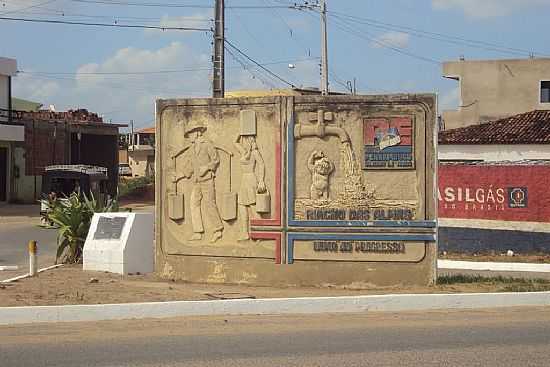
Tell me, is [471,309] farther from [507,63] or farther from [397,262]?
[507,63]

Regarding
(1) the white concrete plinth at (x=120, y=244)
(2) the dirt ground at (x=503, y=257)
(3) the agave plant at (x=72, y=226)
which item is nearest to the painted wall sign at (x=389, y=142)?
(1) the white concrete plinth at (x=120, y=244)

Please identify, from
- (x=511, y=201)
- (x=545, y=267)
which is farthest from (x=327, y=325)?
(x=511, y=201)

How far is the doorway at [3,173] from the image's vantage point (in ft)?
140

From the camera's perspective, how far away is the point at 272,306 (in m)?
11.8

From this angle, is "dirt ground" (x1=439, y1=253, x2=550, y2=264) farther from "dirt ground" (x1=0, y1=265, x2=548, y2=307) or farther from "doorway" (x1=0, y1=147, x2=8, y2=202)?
"doorway" (x1=0, y1=147, x2=8, y2=202)

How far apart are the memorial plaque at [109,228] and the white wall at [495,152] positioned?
1454 centimetres

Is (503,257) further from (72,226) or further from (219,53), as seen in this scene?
(219,53)

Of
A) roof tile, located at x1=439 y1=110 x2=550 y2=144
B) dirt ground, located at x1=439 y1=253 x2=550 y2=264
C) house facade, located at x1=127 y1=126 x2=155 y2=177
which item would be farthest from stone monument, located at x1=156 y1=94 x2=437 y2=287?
house facade, located at x1=127 y1=126 x2=155 y2=177

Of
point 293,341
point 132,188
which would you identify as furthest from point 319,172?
point 132,188

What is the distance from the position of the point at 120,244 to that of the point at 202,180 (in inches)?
87.8

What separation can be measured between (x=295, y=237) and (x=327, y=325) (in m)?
3.23

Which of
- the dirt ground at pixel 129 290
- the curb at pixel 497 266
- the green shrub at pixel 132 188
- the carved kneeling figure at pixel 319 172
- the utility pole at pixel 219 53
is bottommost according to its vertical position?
the curb at pixel 497 266

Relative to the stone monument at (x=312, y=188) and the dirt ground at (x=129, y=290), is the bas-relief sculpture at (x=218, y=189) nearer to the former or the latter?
the stone monument at (x=312, y=188)

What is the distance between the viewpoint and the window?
147ft
